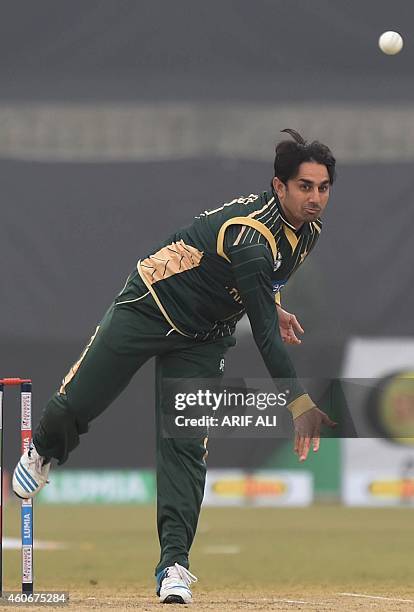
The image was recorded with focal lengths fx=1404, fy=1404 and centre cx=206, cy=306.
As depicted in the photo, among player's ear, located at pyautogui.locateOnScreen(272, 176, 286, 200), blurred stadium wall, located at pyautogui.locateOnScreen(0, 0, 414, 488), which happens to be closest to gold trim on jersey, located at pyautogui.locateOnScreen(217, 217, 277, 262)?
player's ear, located at pyautogui.locateOnScreen(272, 176, 286, 200)

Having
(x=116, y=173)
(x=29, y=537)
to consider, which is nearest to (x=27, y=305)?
(x=116, y=173)

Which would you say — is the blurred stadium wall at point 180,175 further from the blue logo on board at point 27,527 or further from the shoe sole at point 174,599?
the shoe sole at point 174,599

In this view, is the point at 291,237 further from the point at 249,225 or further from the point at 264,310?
the point at 264,310

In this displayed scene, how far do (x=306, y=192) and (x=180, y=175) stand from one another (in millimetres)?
7071

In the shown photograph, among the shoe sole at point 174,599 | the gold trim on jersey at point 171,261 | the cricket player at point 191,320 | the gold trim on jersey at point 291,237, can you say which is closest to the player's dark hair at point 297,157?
the cricket player at point 191,320

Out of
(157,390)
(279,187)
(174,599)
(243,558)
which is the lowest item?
(174,599)

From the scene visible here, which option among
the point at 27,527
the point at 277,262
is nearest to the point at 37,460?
the point at 27,527

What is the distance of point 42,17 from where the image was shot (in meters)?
11.0

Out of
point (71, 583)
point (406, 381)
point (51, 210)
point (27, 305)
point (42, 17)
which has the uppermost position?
point (42, 17)

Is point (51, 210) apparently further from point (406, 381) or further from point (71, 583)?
point (406, 381)

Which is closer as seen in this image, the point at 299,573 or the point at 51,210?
the point at 299,573

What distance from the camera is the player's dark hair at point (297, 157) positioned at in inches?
176

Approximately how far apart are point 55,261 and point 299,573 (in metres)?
4.62

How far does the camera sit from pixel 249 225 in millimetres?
4500
